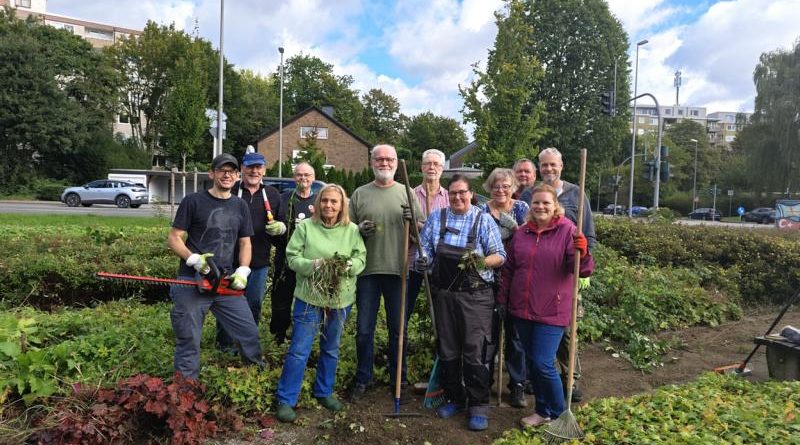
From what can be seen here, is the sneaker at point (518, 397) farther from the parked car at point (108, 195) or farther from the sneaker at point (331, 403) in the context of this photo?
the parked car at point (108, 195)

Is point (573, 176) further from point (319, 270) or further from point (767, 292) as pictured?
point (319, 270)

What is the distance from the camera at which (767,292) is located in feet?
30.7

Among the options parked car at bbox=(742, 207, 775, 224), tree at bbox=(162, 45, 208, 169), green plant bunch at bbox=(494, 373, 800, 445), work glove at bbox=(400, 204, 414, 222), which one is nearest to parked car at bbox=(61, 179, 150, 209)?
tree at bbox=(162, 45, 208, 169)

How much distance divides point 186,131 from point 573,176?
24.2 meters

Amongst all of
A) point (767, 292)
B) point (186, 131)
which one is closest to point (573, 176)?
point (186, 131)

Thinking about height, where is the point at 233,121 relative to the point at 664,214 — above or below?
above

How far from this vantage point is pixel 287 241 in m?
5.18

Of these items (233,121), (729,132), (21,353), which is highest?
(729,132)

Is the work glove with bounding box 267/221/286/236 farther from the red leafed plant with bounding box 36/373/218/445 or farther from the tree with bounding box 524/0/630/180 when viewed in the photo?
the tree with bounding box 524/0/630/180

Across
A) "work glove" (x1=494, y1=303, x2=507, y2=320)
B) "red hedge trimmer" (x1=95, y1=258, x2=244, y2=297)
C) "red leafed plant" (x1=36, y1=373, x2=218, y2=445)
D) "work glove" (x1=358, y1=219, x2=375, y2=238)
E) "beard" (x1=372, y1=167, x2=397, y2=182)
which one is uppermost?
"beard" (x1=372, y1=167, x2=397, y2=182)

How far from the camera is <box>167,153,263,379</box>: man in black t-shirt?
3996 mm

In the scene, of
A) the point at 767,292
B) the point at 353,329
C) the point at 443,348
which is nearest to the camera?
the point at 443,348

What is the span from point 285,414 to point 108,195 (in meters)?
28.8

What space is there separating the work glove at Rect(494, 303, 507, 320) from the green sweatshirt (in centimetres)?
111
